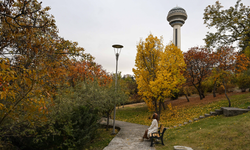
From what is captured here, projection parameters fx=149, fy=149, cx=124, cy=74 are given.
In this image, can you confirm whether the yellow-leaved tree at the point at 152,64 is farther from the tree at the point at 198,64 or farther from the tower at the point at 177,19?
the tower at the point at 177,19

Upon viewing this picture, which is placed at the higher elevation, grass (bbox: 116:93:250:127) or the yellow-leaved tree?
the yellow-leaved tree

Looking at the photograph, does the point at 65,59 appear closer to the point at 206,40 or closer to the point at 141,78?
the point at 141,78

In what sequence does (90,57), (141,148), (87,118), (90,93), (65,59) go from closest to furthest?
(90,57), (65,59), (141,148), (87,118), (90,93)

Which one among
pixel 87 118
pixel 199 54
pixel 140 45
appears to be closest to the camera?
pixel 87 118

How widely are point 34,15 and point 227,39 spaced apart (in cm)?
1466

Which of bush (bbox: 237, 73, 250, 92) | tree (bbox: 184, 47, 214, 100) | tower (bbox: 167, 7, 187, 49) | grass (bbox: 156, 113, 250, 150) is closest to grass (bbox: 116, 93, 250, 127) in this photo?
bush (bbox: 237, 73, 250, 92)

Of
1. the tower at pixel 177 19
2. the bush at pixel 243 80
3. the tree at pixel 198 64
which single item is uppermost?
the tower at pixel 177 19

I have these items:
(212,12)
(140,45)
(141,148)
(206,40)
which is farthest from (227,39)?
(141,148)

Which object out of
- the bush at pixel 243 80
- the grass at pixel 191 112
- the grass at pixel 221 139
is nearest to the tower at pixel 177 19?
the bush at pixel 243 80

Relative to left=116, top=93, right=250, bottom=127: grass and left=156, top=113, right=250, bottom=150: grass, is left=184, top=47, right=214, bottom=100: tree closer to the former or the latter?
left=116, top=93, right=250, bottom=127: grass

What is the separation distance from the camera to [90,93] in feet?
26.7

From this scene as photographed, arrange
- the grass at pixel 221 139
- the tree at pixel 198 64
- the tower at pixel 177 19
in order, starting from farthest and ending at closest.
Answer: the tower at pixel 177 19, the tree at pixel 198 64, the grass at pixel 221 139

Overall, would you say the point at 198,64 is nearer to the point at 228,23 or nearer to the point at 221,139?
the point at 228,23

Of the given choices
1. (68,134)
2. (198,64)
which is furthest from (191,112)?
(68,134)
